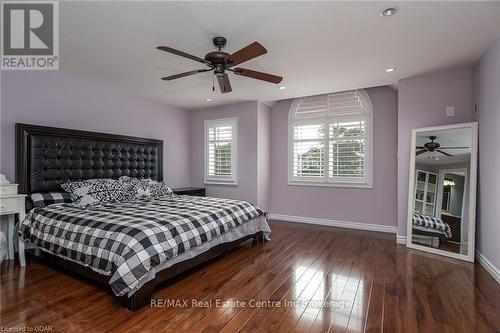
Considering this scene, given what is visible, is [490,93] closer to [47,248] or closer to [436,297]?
[436,297]

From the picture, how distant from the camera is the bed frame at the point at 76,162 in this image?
2.66 m

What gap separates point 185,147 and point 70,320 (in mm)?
4304

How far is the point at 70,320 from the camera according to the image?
1.92 meters

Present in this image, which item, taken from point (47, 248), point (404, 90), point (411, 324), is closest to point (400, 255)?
point (411, 324)

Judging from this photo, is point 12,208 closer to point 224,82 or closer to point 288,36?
point 224,82

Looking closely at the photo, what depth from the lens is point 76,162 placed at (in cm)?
377

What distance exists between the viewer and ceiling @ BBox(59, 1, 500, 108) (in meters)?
2.17

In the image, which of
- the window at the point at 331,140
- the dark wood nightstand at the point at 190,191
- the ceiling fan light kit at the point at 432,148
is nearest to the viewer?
the ceiling fan light kit at the point at 432,148

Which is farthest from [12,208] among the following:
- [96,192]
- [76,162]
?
[76,162]

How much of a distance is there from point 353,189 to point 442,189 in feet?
4.83

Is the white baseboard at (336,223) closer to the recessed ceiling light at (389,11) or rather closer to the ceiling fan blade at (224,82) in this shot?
the ceiling fan blade at (224,82)

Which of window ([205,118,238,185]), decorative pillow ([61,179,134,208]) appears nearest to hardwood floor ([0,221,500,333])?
decorative pillow ([61,179,134,208])

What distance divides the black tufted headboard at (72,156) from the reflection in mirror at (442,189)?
15.0ft

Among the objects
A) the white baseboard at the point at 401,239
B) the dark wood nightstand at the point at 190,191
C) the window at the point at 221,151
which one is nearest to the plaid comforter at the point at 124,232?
the dark wood nightstand at the point at 190,191
